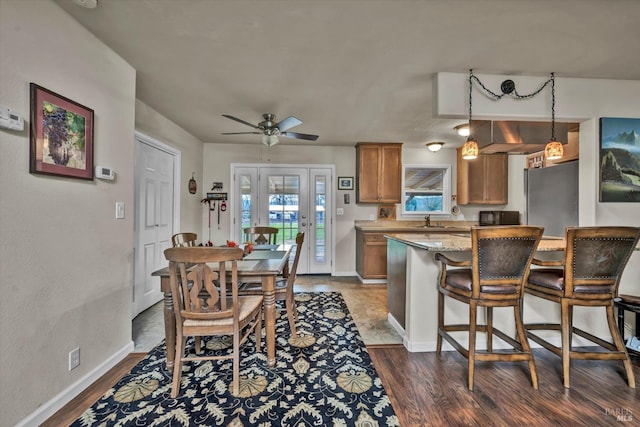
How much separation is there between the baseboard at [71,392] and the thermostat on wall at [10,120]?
1505mm

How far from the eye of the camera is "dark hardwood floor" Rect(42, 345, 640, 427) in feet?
5.11

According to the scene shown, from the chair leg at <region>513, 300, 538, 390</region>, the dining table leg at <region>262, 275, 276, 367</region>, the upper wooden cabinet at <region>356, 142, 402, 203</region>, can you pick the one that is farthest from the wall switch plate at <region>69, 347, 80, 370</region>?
the upper wooden cabinet at <region>356, 142, 402, 203</region>

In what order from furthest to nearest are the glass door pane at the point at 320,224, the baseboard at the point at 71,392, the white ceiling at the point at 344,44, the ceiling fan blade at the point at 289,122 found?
the glass door pane at the point at 320,224 < the ceiling fan blade at the point at 289,122 < the white ceiling at the point at 344,44 < the baseboard at the point at 71,392

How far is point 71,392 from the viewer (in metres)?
1.69

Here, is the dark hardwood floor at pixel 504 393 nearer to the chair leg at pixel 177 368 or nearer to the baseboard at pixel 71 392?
the chair leg at pixel 177 368

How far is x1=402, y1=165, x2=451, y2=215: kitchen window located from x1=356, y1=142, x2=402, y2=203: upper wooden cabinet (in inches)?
16.2

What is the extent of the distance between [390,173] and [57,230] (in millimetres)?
4301

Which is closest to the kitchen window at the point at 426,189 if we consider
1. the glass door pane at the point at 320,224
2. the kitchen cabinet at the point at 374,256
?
the kitchen cabinet at the point at 374,256

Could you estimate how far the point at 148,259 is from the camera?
3227mm

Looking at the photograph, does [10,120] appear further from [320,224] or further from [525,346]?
[320,224]

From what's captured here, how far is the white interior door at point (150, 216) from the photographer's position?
3031 mm

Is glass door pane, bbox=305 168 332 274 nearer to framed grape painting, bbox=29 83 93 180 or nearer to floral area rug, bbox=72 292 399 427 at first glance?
floral area rug, bbox=72 292 399 427

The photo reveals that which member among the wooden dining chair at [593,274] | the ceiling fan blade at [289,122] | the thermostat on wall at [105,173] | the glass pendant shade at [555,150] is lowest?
the wooden dining chair at [593,274]

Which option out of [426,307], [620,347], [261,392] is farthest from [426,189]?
[261,392]
